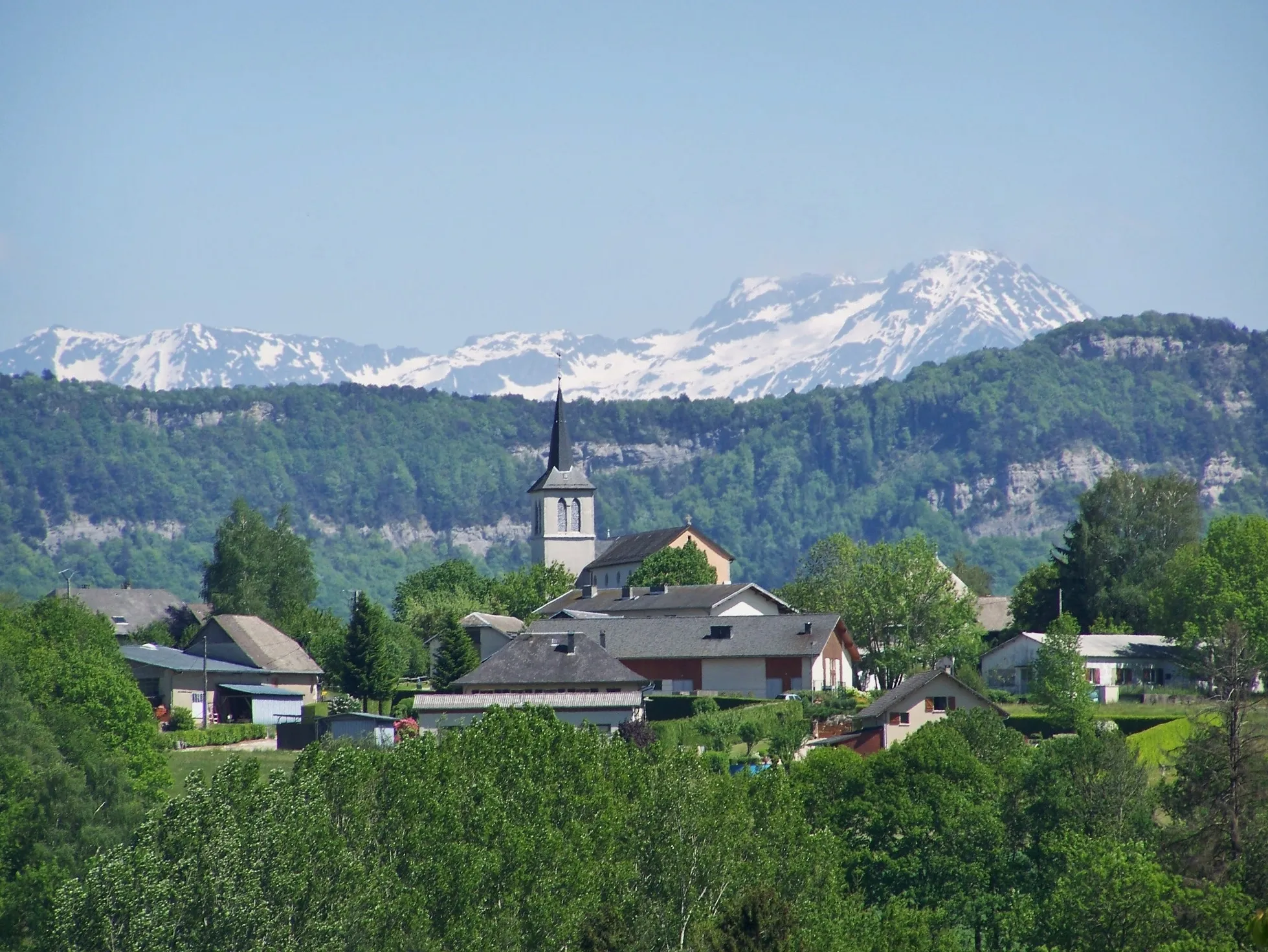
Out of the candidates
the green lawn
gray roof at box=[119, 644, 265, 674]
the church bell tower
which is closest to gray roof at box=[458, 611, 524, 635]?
gray roof at box=[119, 644, 265, 674]

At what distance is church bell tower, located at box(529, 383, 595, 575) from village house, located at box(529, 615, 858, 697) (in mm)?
58173

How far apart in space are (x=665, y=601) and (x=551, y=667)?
75.4 ft

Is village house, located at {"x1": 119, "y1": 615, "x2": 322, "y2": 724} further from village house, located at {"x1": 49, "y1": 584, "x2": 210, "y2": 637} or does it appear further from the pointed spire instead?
the pointed spire

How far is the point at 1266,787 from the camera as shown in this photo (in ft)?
152

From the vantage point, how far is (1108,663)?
276ft

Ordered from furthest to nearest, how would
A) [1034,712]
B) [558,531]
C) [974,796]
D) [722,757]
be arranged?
1. [558,531]
2. [1034,712]
3. [722,757]
4. [974,796]

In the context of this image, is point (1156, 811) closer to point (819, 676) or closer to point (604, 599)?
point (819, 676)

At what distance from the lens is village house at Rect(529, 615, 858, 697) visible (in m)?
83.2

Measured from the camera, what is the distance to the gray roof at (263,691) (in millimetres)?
83312

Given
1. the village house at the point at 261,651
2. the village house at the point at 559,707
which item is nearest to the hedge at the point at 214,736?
the village house at the point at 559,707

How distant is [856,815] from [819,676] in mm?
29000

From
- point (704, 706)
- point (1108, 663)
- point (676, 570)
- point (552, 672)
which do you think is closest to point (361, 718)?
point (552, 672)

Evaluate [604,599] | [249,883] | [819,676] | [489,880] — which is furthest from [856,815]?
[604,599]

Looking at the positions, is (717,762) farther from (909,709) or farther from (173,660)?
(173,660)
